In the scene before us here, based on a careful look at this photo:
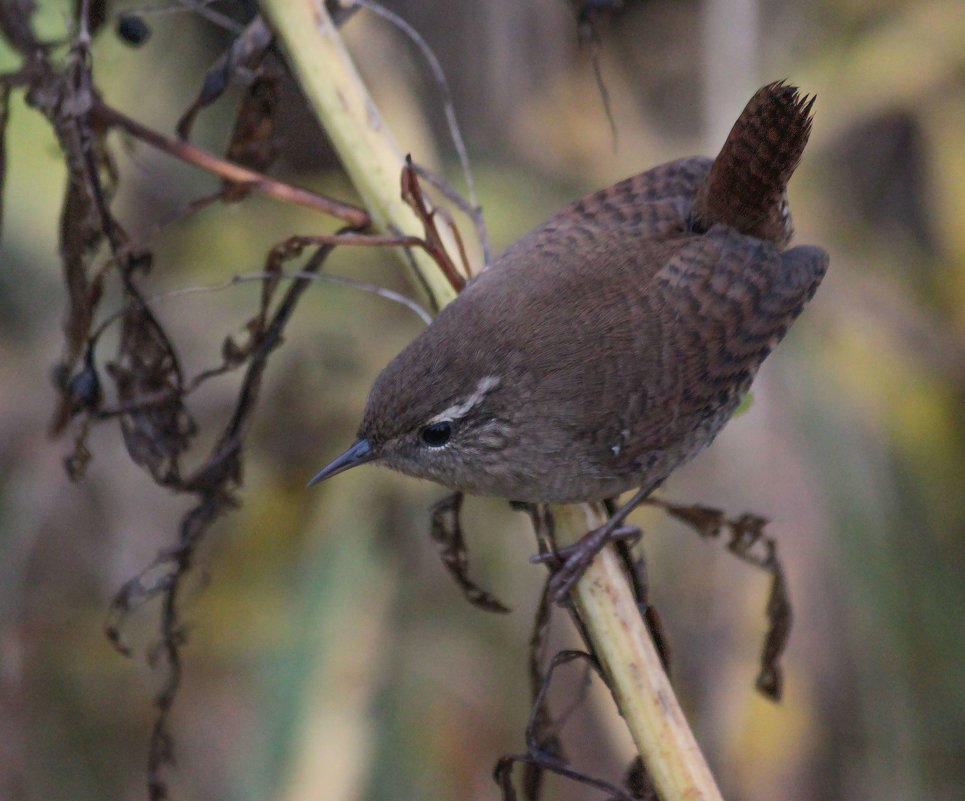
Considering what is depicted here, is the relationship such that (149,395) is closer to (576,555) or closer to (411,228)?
(411,228)

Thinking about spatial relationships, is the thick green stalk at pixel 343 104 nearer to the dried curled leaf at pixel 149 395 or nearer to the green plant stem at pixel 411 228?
the green plant stem at pixel 411 228

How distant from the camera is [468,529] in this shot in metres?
3.34

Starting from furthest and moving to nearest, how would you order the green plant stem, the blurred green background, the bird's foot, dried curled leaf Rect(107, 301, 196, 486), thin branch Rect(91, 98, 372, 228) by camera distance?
the blurred green background < dried curled leaf Rect(107, 301, 196, 486) < thin branch Rect(91, 98, 372, 228) < the bird's foot < the green plant stem

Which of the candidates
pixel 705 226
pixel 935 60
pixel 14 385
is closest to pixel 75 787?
pixel 14 385

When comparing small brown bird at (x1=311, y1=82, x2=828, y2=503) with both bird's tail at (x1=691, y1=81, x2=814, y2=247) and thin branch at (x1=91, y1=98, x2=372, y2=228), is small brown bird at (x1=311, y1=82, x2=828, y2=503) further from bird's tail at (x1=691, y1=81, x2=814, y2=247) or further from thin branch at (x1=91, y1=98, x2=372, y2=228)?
thin branch at (x1=91, y1=98, x2=372, y2=228)

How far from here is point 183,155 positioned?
2.07m

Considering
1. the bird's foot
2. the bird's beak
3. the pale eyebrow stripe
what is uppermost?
the pale eyebrow stripe

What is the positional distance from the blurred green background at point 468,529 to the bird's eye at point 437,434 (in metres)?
1.13

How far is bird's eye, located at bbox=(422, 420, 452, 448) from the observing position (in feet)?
7.13

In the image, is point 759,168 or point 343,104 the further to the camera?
point 759,168

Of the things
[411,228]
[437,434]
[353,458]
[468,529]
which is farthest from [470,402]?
[468,529]

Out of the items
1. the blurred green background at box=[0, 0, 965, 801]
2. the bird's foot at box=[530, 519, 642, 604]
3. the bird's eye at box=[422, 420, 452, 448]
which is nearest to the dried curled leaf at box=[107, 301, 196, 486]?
the bird's eye at box=[422, 420, 452, 448]

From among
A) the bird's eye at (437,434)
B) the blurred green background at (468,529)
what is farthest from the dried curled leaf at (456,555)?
the blurred green background at (468,529)

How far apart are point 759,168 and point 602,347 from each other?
49 centimetres
